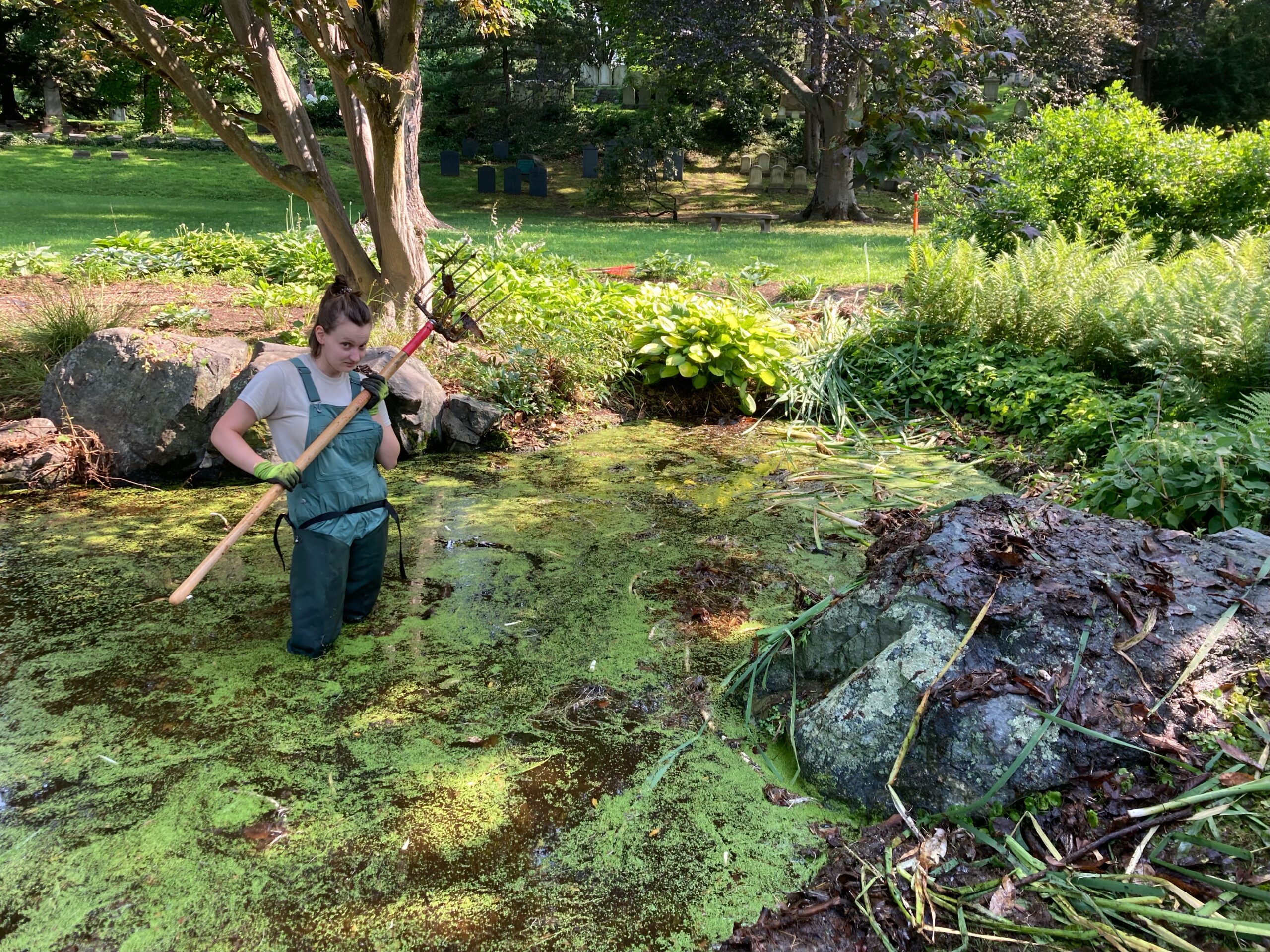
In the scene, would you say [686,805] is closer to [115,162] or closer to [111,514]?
[111,514]

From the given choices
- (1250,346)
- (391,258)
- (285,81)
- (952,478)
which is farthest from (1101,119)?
(285,81)

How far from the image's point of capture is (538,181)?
22312mm

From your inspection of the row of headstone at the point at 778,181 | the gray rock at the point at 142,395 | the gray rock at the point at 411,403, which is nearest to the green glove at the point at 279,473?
the gray rock at the point at 411,403

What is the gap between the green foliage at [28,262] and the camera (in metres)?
8.78

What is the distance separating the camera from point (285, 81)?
6637mm

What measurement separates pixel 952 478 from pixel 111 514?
4.44 m

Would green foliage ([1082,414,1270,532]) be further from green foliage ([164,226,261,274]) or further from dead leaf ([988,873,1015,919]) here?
green foliage ([164,226,261,274])

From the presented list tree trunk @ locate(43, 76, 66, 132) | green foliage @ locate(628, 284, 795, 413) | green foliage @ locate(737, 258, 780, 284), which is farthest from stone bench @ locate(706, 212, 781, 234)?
tree trunk @ locate(43, 76, 66, 132)

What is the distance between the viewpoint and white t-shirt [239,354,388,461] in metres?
3.12

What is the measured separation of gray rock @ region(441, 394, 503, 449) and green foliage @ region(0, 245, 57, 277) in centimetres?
543

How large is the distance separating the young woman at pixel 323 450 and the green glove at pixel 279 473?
12mm

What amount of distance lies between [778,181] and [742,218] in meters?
5.88

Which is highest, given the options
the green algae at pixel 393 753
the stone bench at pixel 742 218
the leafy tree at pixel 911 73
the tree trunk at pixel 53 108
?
the tree trunk at pixel 53 108

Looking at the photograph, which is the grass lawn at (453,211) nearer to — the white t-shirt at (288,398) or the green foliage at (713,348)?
the green foliage at (713,348)
